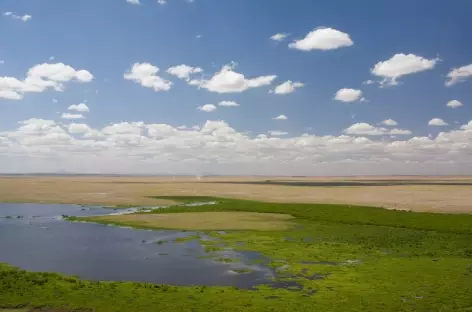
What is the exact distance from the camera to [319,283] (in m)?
25.2

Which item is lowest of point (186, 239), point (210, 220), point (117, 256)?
point (117, 256)

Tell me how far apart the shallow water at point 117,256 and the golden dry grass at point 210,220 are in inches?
192

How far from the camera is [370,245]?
126ft

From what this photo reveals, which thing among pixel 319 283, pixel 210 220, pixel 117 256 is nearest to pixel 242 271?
pixel 319 283

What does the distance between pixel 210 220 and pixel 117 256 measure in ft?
79.7

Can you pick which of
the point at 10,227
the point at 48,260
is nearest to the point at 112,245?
the point at 48,260

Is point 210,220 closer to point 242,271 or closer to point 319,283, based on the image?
point 242,271

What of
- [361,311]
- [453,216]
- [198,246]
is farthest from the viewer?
[453,216]

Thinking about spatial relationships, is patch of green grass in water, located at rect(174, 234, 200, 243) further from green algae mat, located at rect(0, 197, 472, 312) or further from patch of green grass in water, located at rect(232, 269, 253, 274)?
patch of green grass in water, located at rect(232, 269, 253, 274)

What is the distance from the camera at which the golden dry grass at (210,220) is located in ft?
168

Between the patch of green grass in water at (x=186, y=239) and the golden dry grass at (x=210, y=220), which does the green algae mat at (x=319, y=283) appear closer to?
the patch of green grass in water at (x=186, y=239)

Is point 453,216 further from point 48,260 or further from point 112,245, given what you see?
point 48,260

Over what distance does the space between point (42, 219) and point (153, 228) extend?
67.2 feet

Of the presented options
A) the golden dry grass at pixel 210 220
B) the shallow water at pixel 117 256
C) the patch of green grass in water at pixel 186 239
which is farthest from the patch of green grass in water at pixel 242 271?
the golden dry grass at pixel 210 220
